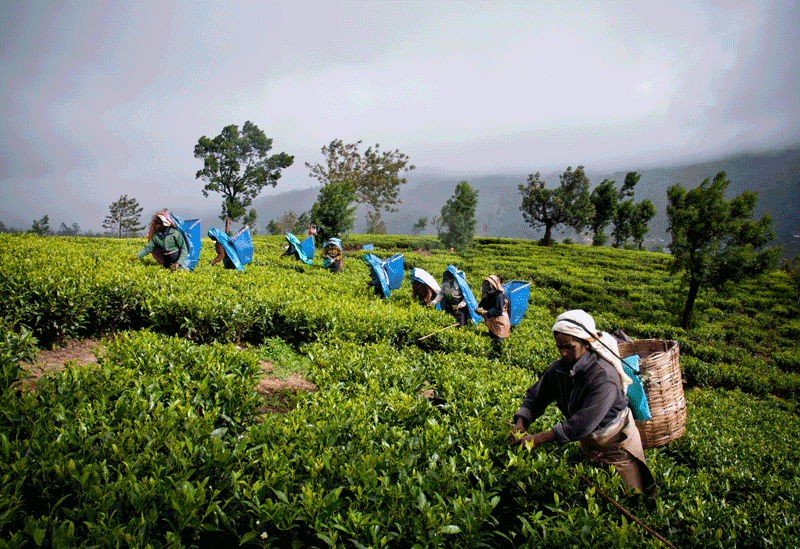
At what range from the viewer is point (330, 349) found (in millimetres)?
4484

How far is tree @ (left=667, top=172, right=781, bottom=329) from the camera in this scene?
429 inches

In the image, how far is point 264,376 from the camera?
3711mm

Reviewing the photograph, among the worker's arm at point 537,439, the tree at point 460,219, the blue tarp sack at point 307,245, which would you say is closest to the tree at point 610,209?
the tree at point 460,219

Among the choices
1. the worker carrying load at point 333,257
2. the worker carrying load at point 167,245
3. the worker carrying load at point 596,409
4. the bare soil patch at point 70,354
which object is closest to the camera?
the worker carrying load at point 596,409

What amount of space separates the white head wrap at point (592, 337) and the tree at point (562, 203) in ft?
125

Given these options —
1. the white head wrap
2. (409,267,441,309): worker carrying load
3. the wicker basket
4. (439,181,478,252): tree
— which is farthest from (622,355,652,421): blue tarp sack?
(439,181,478,252): tree

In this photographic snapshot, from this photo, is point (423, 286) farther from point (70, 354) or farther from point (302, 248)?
point (302, 248)

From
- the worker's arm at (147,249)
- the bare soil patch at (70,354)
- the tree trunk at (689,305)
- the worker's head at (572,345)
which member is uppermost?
the worker's arm at (147,249)

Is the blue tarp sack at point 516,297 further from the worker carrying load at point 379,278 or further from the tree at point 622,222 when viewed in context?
the tree at point 622,222

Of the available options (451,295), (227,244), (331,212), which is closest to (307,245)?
(227,244)

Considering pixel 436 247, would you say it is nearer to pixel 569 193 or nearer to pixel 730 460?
pixel 569 193

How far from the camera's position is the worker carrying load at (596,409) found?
7.38ft

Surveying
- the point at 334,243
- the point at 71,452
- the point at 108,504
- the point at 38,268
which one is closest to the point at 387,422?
the point at 108,504

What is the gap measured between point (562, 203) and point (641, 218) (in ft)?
40.4
